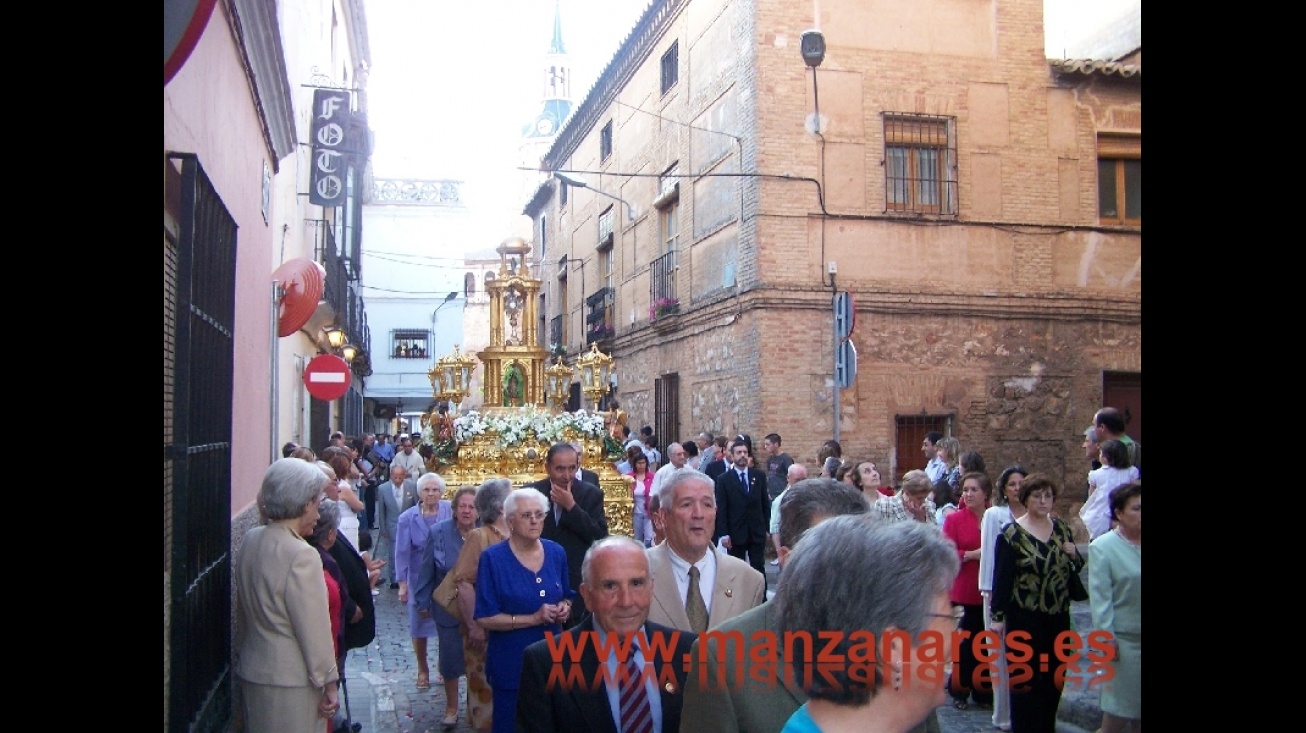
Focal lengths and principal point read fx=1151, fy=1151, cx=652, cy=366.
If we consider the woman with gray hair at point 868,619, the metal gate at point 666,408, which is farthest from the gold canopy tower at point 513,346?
the woman with gray hair at point 868,619

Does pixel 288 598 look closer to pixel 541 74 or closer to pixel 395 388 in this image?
pixel 395 388

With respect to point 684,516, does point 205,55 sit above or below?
above

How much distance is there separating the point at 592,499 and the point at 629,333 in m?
16.4

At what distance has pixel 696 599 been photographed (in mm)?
4387

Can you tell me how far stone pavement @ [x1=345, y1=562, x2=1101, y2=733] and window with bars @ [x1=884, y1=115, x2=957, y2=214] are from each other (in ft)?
24.4

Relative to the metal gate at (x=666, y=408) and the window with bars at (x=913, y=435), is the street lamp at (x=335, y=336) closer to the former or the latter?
the metal gate at (x=666, y=408)

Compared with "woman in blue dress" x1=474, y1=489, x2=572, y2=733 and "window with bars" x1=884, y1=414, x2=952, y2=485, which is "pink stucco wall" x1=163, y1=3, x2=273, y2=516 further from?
"window with bars" x1=884, y1=414, x2=952, y2=485

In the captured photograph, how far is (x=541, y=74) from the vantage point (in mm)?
92812

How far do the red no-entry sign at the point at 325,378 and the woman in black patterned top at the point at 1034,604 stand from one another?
868 cm

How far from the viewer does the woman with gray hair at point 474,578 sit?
659 cm

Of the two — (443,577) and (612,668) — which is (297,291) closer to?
(443,577)

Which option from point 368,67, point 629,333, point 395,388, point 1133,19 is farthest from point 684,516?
point 395,388

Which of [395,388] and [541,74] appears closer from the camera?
[395,388]
